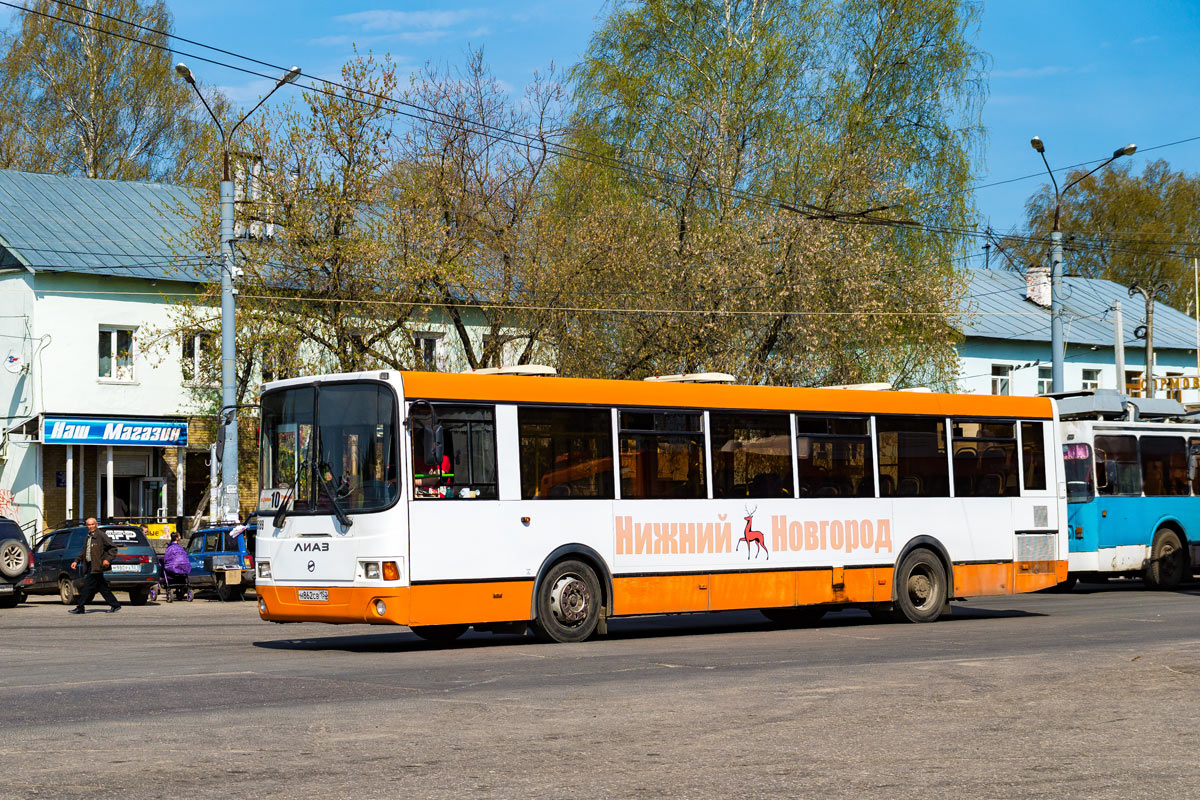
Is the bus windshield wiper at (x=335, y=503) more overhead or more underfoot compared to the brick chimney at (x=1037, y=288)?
more underfoot

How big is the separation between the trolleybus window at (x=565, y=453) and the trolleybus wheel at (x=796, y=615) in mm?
4239

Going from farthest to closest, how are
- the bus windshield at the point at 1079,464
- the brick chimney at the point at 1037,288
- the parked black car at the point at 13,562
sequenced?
the brick chimney at the point at 1037,288, the parked black car at the point at 13,562, the bus windshield at the point at 1079,464

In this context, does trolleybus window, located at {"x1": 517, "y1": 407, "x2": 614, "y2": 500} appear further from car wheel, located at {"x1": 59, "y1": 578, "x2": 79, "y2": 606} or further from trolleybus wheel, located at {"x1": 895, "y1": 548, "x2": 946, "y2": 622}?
car wheel, located at {"x1": 59, "y1": 578, "x2": 79, "y2": 606}

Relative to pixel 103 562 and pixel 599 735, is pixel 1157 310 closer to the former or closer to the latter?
pixel 103 562

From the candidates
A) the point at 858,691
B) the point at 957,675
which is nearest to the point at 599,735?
the point at 858,691

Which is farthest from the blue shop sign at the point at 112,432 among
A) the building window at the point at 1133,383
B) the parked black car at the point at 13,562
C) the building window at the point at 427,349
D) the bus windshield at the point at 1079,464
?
the building window at the point at 1133,383

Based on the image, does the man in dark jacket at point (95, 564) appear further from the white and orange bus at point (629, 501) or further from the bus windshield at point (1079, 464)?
the bus windshield at point (1079, 464)

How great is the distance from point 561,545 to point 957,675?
4.97 meters

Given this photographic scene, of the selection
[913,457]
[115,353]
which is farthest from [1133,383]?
[913,457]

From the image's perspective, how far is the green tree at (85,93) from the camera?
5328 cm

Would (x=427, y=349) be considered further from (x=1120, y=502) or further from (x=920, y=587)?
(x=920, y=587)

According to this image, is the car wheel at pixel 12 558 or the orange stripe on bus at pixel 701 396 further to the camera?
the car wheel at pixel 12 558

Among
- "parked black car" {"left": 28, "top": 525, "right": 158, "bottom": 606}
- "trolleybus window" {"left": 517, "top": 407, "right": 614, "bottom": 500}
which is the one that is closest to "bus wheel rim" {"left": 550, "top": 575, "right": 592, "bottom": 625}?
"trolleybus window" {"left": 517, "top": 407, "right": 614, "bottom": 500}

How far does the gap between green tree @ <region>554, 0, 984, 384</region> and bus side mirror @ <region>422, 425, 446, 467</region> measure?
2017 cm
